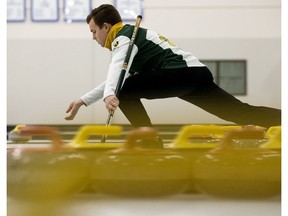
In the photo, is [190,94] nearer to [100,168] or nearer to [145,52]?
[145,52]

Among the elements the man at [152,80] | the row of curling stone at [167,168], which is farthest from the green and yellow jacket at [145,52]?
the row of curling stone at [167,168]

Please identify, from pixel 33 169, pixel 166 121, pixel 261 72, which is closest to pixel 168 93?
pixel 166 121

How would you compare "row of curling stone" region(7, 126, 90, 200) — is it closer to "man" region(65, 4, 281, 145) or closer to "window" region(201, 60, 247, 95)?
"man" region(65, 4, 281, 145)

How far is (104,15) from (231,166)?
14.8 inches

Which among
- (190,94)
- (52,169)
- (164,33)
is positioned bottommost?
(52,169)

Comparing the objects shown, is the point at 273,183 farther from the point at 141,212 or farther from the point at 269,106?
the point at 141,212

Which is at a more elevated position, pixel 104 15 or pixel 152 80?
pixel 104 15

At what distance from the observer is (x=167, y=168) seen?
115cm

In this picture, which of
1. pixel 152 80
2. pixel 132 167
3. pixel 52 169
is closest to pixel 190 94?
pixel 152 80

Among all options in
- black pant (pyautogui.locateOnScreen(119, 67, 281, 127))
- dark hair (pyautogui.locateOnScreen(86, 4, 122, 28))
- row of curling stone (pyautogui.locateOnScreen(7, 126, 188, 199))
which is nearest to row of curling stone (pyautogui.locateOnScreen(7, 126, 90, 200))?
row of curling stone (pyautogui.locateOnScreen(7, 126, 188, 199))

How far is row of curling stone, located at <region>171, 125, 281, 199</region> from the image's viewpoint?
1.14 m
